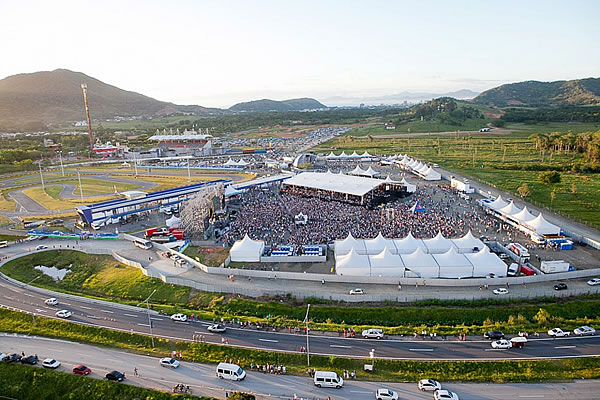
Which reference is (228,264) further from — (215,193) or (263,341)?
(215,193)

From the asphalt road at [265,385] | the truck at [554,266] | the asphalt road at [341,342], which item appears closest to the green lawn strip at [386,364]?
the asphalt road at [265,385]

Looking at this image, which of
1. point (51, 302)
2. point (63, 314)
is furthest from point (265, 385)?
point (51, 302)

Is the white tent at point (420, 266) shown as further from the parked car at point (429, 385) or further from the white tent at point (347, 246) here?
the parked car at point (429, 385)

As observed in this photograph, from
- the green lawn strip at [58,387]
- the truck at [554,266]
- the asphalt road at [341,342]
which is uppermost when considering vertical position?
the truck at [554,266]

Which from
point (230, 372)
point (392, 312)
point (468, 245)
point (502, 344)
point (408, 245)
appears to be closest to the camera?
point (230, 372)

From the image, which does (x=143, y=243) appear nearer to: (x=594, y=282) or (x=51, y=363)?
(x=51, y=363)

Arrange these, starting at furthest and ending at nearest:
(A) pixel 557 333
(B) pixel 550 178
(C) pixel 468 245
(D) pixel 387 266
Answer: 1. (B) pixel 550 178
2. (C) pixel 468 245
3. (D) pixel 387 266
4. (A) pixel 557 333
